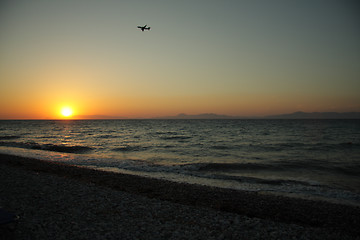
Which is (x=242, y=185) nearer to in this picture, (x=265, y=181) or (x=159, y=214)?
(x=265, y=181)

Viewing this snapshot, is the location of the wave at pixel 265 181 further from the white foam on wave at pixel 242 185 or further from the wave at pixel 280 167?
the wave at pixel 280 167

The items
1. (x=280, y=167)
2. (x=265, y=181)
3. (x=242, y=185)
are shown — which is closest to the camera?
(x=242, y=185)

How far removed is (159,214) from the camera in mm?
7465

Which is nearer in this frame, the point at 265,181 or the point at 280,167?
the point at 265,181

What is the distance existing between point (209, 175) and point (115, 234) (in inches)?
419

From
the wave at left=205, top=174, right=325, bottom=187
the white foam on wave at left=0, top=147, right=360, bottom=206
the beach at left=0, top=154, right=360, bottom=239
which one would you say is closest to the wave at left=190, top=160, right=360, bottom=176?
the white foam on wave at left=0, top=147, right=360, bottom=206

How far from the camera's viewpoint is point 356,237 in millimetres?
6629

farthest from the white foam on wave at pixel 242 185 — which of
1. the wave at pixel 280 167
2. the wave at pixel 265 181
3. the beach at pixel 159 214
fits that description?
the beach at pixel 159 214

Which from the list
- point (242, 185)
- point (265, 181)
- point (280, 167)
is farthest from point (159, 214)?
point (280, 167)

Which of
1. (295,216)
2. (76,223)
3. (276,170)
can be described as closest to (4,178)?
(76,223)

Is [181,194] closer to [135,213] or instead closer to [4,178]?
[135,213]

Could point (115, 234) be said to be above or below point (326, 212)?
above

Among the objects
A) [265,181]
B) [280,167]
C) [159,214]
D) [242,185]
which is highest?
[159,214]

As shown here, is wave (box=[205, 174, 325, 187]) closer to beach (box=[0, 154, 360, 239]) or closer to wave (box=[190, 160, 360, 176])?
wave (box=[190, 160, 360, 176])
